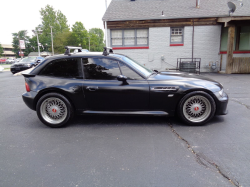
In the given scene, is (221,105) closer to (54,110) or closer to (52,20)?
(54,110)

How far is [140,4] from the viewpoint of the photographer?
656 inches

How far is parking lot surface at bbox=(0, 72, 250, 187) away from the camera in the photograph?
7.41ft

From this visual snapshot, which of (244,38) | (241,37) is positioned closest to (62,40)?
(241,37)

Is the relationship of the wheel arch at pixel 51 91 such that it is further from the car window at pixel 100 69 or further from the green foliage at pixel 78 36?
the green foliage at pixel 78 36

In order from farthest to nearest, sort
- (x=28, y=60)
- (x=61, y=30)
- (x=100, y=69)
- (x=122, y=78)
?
(x=61, y=30) < (x=28, y=60) < (x=100, y=69) < (x=122, y=78)

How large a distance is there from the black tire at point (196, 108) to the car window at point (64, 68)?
2.27 meters

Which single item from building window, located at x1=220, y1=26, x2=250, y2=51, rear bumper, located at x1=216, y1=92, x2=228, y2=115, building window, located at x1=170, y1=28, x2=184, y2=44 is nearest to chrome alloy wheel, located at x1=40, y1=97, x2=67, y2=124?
rear bumper, located at x1=216, y1=92, x2=228, y2=115

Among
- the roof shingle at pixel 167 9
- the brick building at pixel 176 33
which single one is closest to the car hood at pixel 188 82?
the brick building at pixel 176 33

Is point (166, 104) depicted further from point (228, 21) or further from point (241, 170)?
point (228, 21)

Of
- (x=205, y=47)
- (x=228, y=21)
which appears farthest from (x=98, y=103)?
(x=205, y=47)

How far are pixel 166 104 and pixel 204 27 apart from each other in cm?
1288

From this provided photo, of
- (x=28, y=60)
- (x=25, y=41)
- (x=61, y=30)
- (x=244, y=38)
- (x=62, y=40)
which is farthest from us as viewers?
(x=25, y=41)

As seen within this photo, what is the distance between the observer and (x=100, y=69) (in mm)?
3916

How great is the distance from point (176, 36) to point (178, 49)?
3.43ft
